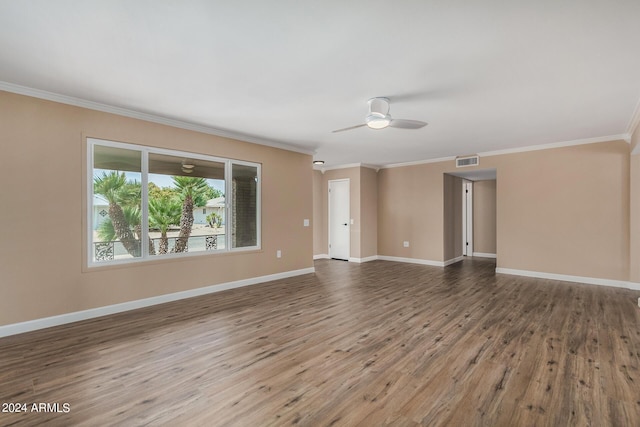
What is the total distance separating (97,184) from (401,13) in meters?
3.73

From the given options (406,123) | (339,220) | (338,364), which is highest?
(406,123)

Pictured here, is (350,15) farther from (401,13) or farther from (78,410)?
(78,410)

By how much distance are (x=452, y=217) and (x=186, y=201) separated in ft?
20.3

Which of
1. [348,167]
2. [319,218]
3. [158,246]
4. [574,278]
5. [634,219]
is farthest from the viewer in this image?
[319,218]

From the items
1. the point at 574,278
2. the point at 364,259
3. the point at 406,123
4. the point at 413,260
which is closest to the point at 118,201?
the point at 406,123

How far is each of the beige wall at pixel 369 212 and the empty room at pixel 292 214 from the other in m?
1.63

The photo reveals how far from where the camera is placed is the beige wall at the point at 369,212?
25.7 ft

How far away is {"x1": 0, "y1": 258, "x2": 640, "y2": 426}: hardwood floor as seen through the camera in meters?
1.91

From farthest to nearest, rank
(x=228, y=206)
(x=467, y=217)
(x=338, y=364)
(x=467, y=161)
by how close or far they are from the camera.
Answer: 1. (x=467, y=217)
2. (x=467, y=161)
3. (x=228, y=206)
4. (x=338, y=364)

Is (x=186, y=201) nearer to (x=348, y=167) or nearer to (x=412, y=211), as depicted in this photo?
(x=348, y=167)

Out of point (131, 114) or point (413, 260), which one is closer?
point (131, 114)

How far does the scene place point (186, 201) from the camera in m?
4.54

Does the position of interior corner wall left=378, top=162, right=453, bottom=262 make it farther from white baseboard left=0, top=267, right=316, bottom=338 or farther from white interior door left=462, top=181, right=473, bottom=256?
white baseboard left=0, top=267, right=316, bottom=338

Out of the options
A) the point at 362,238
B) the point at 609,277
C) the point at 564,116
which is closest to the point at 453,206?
the point at 362,238
